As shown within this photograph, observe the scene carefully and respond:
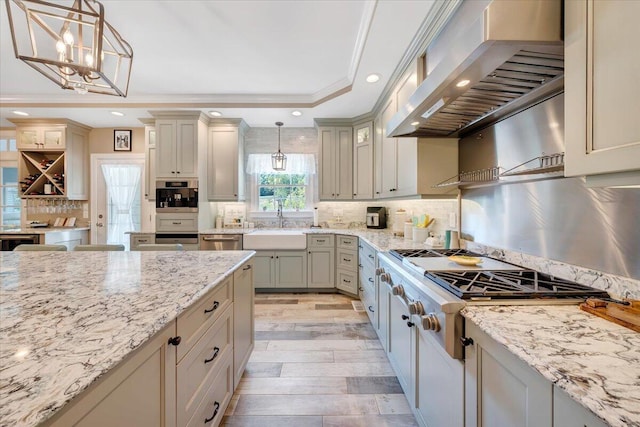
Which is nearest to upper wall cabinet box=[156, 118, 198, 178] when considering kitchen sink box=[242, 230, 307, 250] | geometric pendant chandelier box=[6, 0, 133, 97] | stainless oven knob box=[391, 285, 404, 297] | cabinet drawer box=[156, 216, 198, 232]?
cabinet drawer box=[156, 216, 198, 232]

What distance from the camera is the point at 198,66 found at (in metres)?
2.98

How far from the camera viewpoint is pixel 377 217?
401cm

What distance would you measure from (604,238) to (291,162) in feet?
13.2

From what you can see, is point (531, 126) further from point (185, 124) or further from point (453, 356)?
point (185, 124)

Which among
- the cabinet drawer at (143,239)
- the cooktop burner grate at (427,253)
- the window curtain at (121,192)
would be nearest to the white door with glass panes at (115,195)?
the window curtain at (121,192)

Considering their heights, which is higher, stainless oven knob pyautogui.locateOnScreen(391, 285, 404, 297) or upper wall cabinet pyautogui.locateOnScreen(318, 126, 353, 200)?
upper wall cabinet pyautogui.locateOnScreen(318, 126, 353, 200)

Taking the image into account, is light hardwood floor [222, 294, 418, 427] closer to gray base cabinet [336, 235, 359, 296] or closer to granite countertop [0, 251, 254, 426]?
gray base cabinet [336, 235, 359, 296]

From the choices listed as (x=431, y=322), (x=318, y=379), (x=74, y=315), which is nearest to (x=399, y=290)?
(x=431, y=322)

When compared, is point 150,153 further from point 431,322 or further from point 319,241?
point 431,322

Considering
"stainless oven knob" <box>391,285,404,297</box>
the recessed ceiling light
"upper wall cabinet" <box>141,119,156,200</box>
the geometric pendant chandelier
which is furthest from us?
"upper wall cabinet" <box>141,119,156,200</box>

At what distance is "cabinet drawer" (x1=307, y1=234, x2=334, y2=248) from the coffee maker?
0.70 metres

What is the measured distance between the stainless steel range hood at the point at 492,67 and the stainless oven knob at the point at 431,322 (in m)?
1.05

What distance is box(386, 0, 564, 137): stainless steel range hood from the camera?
3.03 feet

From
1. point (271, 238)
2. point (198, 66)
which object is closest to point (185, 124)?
point (198, 66)
